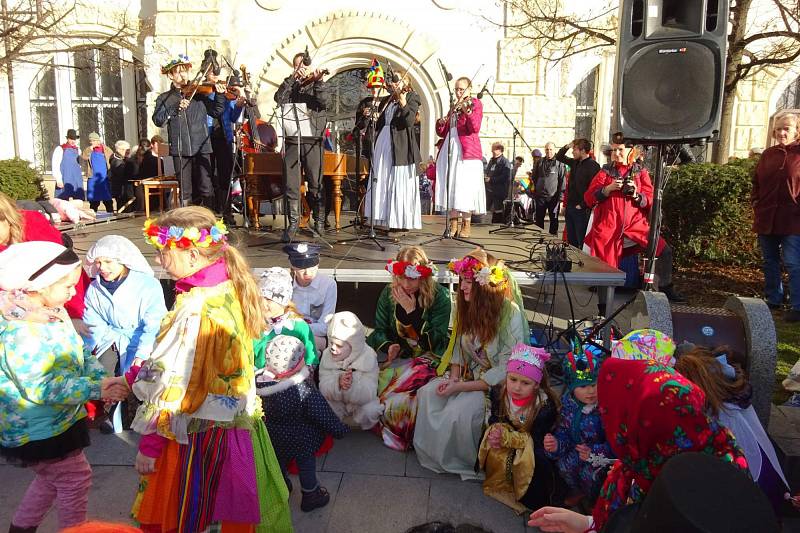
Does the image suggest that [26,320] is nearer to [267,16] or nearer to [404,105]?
[404,105]

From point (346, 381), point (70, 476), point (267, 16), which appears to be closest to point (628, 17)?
point (346, 381)

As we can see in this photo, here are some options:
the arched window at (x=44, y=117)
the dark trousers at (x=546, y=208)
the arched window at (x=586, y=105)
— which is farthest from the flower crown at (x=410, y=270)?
the arched window at (x=44, y=117)

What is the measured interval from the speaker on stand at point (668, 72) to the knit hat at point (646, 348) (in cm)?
206

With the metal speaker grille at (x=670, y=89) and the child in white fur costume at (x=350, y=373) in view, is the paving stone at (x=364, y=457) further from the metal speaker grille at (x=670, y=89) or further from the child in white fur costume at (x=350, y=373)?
the metal speaker grille at (x=670, y=89)

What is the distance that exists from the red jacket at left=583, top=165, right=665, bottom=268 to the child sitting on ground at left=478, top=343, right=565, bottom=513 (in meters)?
2.96

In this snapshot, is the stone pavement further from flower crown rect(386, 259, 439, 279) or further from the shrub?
the shrub

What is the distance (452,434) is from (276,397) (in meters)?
0.97

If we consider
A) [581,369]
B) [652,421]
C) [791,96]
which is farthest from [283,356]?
[791,96]

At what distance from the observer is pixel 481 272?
339cm

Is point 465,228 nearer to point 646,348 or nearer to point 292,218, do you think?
point 292,218

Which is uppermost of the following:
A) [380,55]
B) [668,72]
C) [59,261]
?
[380,55]

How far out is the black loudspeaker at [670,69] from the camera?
3.97 metres

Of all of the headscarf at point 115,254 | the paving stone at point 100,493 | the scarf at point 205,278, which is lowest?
the paving stone at point 100,493

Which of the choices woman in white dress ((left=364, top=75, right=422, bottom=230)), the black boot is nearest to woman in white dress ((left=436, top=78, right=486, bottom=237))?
woman in white dress ((left=364, top=75, right=422, bottom=230))
